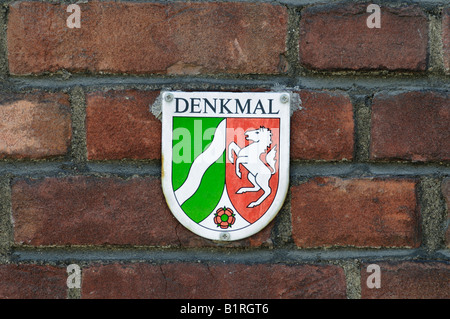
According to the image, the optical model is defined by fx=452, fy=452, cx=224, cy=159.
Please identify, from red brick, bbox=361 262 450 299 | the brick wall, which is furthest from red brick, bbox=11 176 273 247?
red brick, bbox=361 262 450 299

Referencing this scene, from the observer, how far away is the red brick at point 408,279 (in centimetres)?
60

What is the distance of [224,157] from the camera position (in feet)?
1.93

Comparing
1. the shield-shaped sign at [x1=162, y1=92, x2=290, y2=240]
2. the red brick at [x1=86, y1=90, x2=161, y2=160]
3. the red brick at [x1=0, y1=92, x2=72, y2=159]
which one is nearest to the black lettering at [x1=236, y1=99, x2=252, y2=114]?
the shield-shaped sign at [x1=162, y1=92, x2=290, y2=240]

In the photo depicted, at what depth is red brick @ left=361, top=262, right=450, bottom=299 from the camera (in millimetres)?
598

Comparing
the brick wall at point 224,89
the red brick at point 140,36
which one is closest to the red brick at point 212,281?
the brick wall at point 224,89

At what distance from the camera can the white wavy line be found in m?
0.59

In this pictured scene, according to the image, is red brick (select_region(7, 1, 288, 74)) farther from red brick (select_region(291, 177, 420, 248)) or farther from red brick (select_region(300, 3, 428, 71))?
red brick (select_region(291, 177, 420, 248))

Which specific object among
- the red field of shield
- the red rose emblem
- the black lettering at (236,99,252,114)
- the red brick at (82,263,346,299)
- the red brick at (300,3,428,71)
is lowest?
the red brick at (82,263,346,299)

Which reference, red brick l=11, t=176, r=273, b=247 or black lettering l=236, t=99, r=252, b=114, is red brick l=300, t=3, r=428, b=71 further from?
red brick l=11, t=176, r=273, b=247

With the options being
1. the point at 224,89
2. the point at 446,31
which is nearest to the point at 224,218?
the point at 224,89

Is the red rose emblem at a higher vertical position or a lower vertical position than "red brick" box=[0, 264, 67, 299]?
higher

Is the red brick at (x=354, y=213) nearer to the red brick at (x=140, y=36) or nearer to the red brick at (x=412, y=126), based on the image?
the red brick at (x=412, y=126)

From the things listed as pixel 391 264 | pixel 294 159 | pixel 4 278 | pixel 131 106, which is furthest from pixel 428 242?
pixel 4 278

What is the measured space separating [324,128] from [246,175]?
4.7 inches
